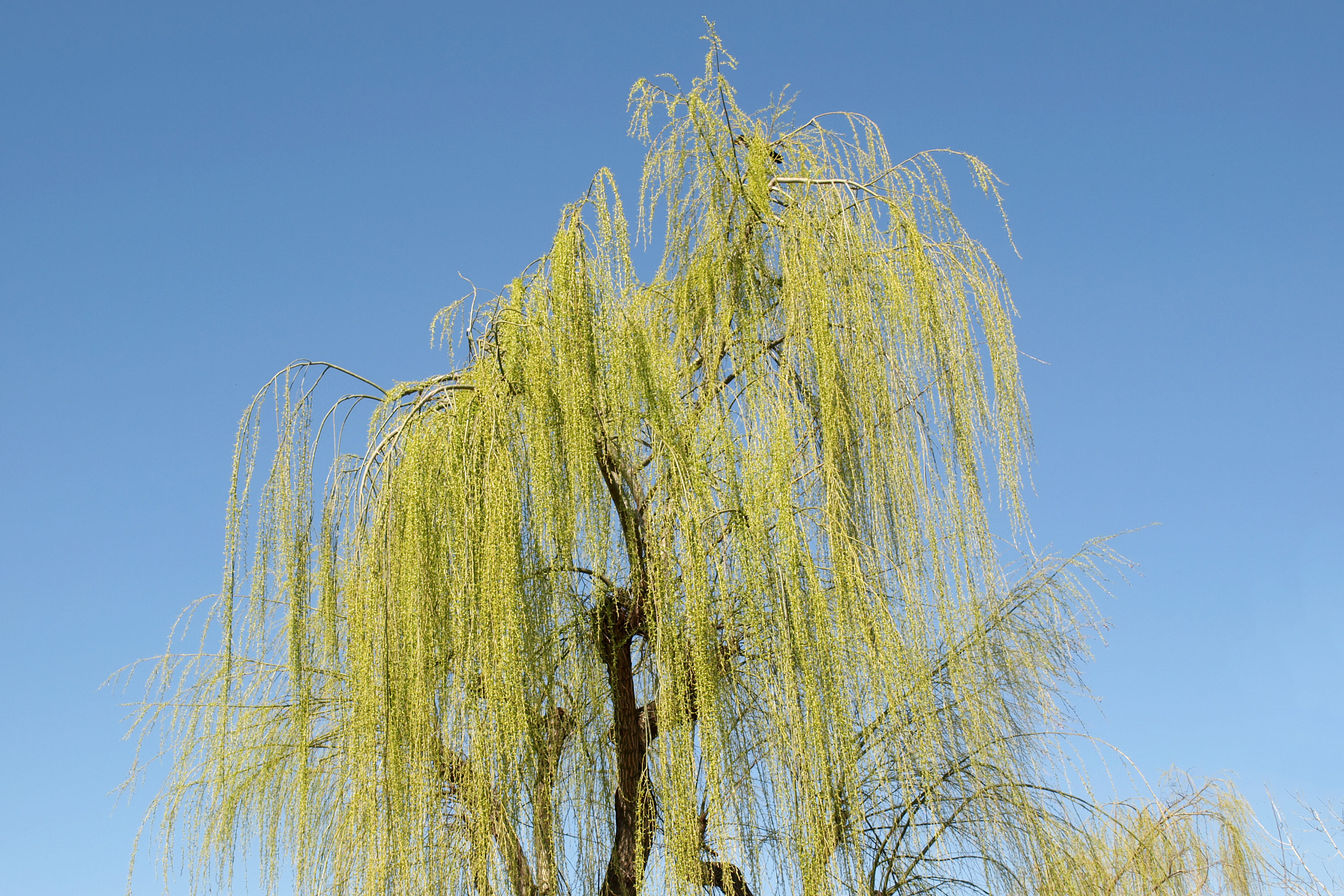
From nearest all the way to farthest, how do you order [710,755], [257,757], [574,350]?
[710,755], [574,350], [257,757]

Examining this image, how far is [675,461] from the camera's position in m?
2.65

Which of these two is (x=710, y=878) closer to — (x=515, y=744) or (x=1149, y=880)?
(x=515, y=744)

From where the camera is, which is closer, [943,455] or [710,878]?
[710,878]

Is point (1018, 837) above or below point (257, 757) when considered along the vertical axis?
below

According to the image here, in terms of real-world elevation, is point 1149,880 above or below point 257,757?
below

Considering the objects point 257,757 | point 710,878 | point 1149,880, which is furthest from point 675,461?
point 1149,880

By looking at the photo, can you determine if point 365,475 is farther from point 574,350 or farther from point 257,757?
point 257,757

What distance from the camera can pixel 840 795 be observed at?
267cm

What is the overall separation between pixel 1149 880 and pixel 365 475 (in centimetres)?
312

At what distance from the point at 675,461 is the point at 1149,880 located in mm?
2543

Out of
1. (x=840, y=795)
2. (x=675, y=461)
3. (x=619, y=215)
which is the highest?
(x=619, y=215)

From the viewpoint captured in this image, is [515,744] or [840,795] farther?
[840,795]

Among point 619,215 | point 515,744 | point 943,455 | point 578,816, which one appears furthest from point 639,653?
point 619,215

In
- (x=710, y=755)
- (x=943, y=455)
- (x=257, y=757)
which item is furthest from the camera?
(x=257, y=757)
